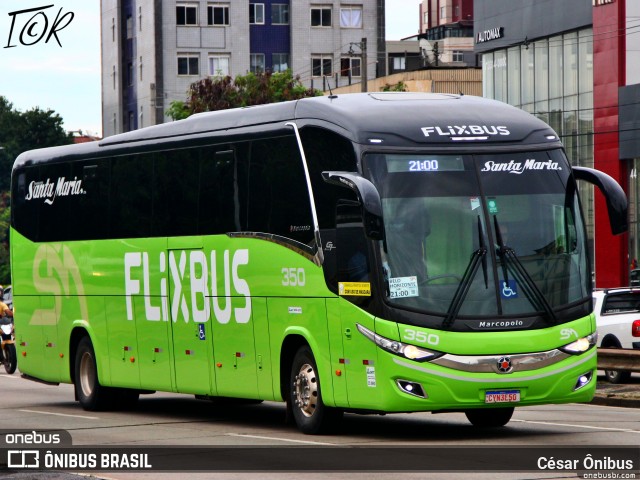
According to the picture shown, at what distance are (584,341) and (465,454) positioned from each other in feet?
7.56

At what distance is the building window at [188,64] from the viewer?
91.7 meters

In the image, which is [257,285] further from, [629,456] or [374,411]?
[629,456]

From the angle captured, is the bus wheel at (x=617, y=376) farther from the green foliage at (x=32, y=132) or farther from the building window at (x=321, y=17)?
the green foliage at (x=32, y=132)

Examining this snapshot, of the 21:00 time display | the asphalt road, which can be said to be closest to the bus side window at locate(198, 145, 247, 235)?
the asphalt road

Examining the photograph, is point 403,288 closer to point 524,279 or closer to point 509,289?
point 509,289

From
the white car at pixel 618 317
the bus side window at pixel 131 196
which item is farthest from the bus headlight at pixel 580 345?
the white car at pixel 618 317

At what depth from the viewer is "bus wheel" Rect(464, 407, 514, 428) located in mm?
16791

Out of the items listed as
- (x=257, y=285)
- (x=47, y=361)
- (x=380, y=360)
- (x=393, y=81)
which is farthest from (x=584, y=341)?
(x=393, y=81)

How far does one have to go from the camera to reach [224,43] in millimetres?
92875

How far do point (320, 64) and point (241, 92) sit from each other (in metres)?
27.4

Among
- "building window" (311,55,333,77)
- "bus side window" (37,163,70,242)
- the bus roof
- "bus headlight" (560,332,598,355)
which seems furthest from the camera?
"building window" (311,55,333,77)

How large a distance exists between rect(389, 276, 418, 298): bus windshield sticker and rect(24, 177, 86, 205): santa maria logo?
8.04 metres

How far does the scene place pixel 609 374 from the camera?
25.9m

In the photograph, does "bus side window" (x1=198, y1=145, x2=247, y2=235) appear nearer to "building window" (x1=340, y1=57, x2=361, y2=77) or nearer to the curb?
the curb
